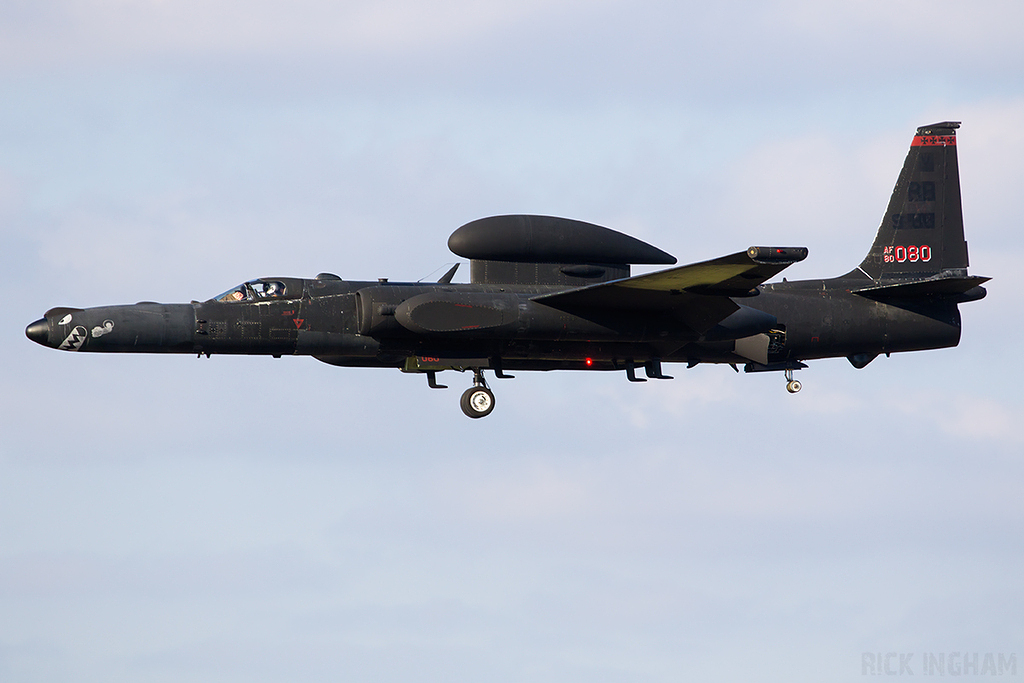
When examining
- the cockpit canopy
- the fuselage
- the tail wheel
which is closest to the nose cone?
the fuselage

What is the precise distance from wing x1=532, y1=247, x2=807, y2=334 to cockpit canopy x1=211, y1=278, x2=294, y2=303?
485 centimetres

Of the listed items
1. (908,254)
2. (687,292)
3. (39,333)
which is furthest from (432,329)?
(908,254)

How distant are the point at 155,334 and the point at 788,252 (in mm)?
12036

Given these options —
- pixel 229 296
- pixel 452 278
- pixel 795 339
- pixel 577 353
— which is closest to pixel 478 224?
pixel 452 278

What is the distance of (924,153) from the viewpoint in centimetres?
3372

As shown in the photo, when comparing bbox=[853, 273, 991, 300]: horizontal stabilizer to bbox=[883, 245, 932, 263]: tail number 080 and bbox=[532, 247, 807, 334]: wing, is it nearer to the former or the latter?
bbox=[883, 245, 932, 263]: tail number 080

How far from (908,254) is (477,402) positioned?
36.0ft

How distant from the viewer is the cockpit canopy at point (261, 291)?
28531 millimetres

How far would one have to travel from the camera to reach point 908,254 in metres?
33.3

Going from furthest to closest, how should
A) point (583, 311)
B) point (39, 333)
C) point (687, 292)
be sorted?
point (583, 311), point (687, 292), point (39, 333)

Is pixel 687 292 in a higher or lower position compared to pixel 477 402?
higher

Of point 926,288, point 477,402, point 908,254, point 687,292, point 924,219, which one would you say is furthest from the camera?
point 924,219

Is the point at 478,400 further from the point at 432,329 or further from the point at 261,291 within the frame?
the point at 261,291

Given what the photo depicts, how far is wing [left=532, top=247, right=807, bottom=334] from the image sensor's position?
88.2 ft
